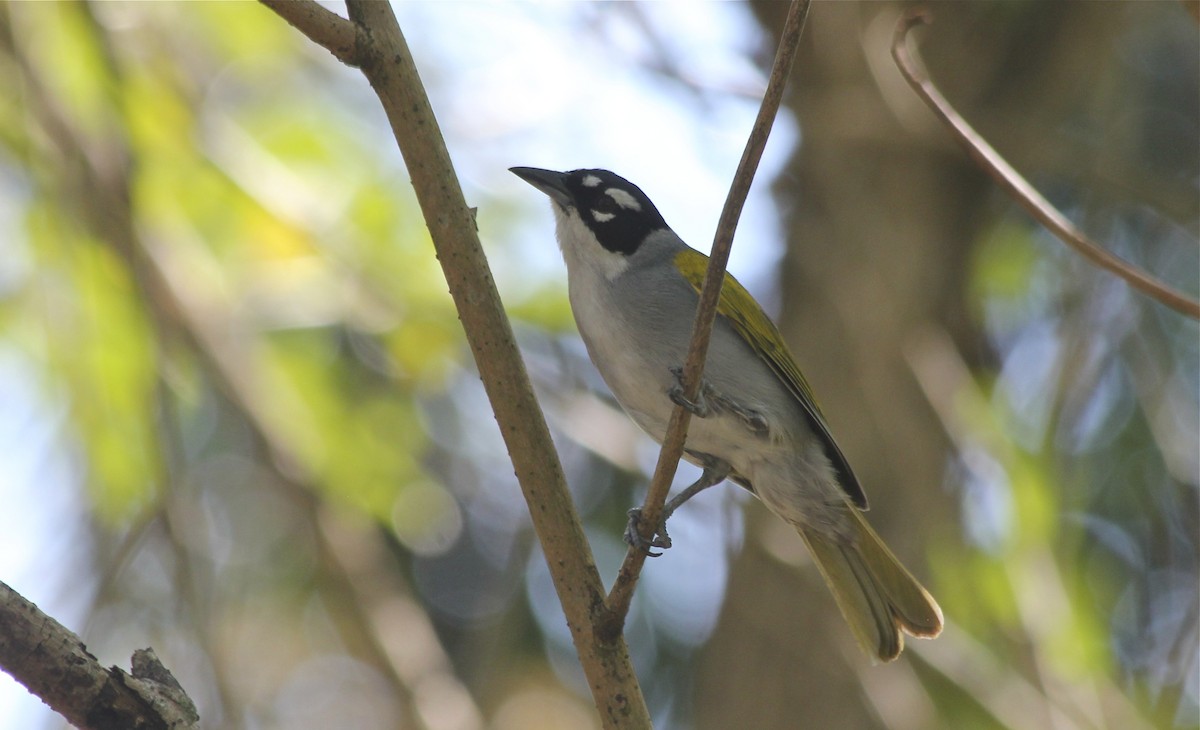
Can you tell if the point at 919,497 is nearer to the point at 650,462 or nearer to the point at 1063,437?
the point at 1063,437

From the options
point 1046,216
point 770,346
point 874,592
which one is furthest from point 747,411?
point 1046,216

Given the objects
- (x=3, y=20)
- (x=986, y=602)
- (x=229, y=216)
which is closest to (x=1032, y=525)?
(x=986, y=602)

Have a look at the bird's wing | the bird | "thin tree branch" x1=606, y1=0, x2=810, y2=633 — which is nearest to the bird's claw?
"thin tree branch" x1=606, y1=0, x2=810, y2=633

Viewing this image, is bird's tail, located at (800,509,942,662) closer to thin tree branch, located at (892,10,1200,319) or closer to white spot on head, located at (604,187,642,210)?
thin tree branch, located at (892,10,1200,319)

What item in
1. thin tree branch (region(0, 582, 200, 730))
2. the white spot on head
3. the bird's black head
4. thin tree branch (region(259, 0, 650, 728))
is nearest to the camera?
thin tree branch (region(0, 582, 200, 730))

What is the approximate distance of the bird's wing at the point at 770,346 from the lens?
4.14 metres

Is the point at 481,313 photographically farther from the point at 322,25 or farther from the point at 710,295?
the point at 322,25

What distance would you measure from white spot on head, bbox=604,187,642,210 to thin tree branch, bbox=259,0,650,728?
1.84 meters

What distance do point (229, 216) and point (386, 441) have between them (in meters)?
1.44

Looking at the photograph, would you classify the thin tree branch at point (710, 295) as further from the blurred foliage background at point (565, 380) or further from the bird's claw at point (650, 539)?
the blurred foliage background at point (565, 380)

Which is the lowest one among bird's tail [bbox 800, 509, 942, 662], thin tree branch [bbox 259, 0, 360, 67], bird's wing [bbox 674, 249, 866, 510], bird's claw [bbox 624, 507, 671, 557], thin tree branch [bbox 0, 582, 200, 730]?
thin tree branch [bbox 0, 582, 200, 730]

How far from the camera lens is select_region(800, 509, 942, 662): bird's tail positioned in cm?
405

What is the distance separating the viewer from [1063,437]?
20.5 feet

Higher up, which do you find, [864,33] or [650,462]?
[864,33]
